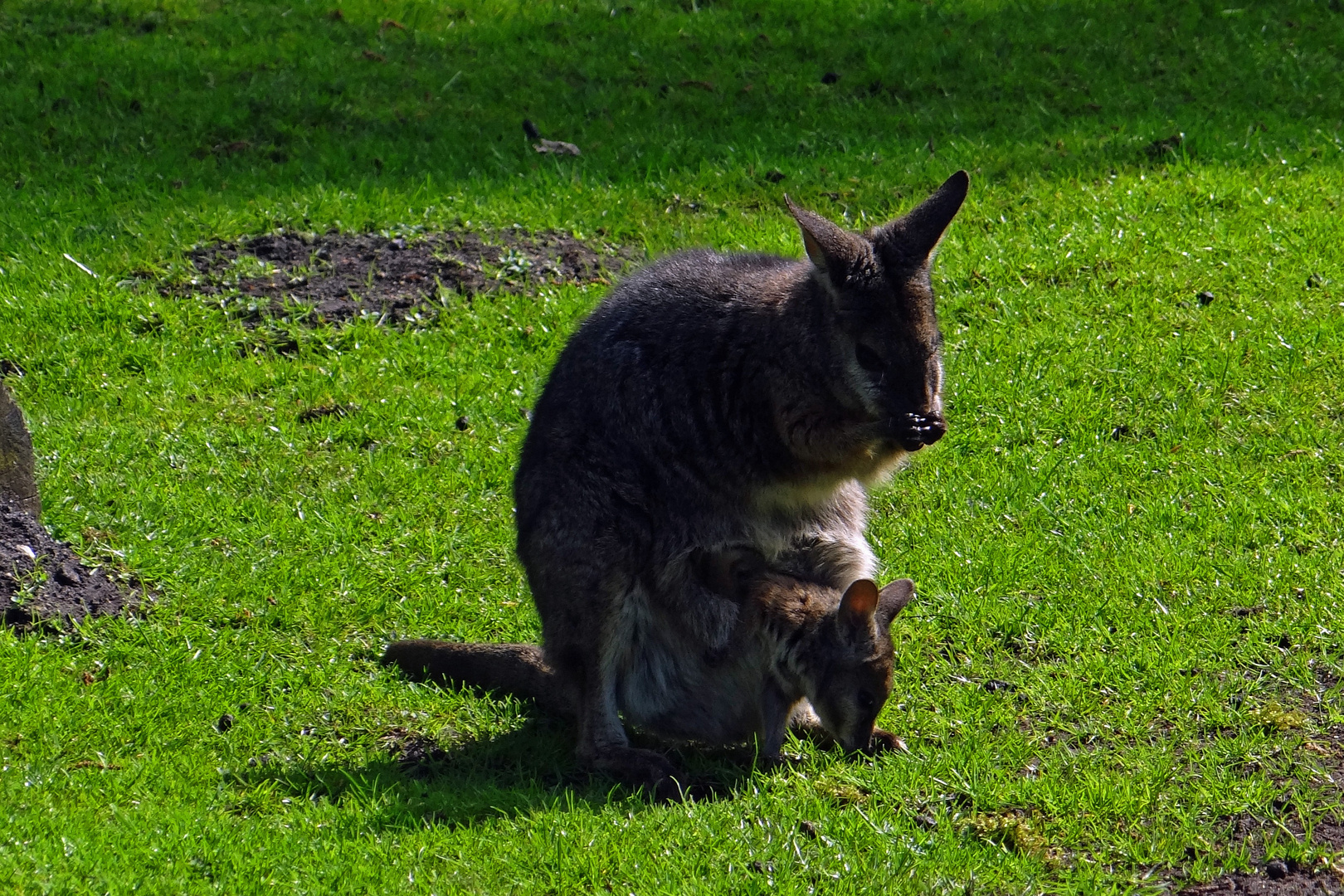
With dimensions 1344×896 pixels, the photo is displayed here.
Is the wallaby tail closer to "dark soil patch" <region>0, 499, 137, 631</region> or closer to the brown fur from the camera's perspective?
the brown fur

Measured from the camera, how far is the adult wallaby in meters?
5.04

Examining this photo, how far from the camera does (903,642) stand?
5.74 metres

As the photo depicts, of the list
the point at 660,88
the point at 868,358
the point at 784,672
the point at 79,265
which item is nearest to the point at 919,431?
the point at 868,358

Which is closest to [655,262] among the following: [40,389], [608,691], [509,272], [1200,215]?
[608,691]

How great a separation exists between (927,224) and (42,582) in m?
3.59

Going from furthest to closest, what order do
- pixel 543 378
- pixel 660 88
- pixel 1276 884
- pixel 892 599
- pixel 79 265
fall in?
pixel 660 88 → pixel 79 265 → pixel 543 378 → pixel 892 599 → pixel 1276 884

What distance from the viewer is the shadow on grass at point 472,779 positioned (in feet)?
15.4

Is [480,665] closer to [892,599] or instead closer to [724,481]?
[724,481]

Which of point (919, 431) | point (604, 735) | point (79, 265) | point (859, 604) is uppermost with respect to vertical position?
point (919, 431)

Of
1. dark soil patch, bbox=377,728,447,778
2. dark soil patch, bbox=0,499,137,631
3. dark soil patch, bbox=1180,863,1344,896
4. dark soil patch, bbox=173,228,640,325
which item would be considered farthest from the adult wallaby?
dark soil patch, bbox=173,228,640,325

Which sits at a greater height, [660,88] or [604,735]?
[660,88]

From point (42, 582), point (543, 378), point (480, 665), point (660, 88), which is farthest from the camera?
point (660, 88)

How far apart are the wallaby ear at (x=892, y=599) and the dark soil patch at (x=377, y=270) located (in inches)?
158

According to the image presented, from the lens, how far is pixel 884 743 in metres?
5.09
